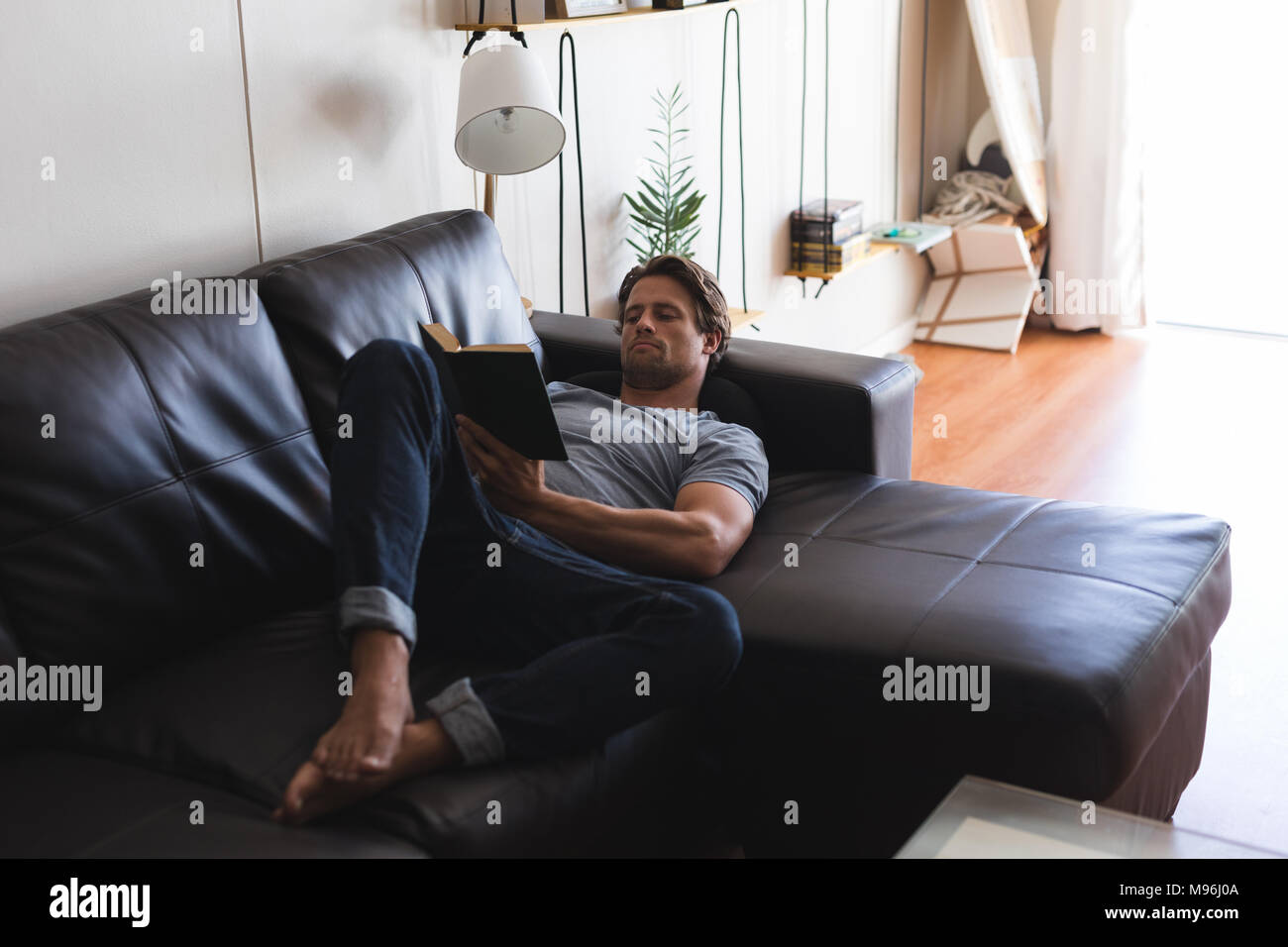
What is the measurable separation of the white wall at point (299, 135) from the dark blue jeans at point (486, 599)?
59 cm

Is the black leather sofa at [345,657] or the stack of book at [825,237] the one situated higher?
the stack of book at [825,237]

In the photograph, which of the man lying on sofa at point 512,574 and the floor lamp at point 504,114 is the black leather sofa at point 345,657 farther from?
the floor lamp at point 504,114

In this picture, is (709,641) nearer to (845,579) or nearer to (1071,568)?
(845,579)

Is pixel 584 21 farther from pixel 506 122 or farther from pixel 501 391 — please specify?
pixel 501 391

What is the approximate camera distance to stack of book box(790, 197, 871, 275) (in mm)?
3963

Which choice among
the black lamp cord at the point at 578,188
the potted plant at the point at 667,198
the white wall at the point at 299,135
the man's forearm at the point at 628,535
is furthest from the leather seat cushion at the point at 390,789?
the potted plant at the point at 667,198

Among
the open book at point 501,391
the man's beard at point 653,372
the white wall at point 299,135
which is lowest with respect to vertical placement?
the man's beard at point 653,372

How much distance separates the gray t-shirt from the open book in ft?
0.77

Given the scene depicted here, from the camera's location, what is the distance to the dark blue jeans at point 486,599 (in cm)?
160

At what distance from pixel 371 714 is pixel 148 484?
501 mm

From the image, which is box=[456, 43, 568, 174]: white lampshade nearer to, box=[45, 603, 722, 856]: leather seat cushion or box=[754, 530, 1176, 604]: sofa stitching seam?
box=[754, 530, 1176, 604]: sofa stitching seam

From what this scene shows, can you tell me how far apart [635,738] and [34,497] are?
82cm

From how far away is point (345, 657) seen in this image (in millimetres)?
1782
